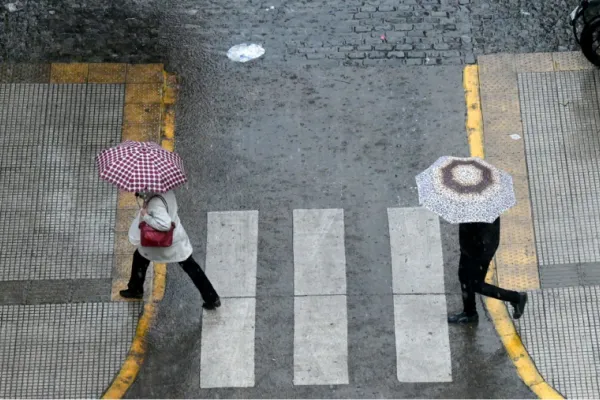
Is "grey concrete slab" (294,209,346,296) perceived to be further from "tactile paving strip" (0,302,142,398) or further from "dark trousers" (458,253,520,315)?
"tactile paving strip" (0,302,142,398)

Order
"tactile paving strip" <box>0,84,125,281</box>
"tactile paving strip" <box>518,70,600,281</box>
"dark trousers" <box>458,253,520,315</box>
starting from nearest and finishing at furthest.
A: "dark trousers" <box>458,253,520,315</box>
"tactile paving strip" <box>518,70,600,281</box>
"tactile paving strip" <box>0,84,125,281</box>

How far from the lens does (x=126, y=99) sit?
36.1 feet

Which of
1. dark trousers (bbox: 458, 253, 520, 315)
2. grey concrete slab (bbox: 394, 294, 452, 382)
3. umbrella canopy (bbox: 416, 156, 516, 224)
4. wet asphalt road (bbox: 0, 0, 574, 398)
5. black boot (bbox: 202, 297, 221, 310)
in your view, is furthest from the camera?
black boot (bbox: 202, 297, 221, 310)

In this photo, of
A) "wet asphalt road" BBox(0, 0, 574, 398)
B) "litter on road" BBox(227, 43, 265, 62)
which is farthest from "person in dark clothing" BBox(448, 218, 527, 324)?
"litter on road" BBox(227, 43, 265, 62)

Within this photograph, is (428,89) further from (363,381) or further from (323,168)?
(363,381)

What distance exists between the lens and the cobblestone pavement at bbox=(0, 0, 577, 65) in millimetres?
11383

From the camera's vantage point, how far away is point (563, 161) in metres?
10.4

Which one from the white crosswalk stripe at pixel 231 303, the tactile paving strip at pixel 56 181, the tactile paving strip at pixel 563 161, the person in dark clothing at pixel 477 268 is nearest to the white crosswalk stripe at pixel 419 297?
the person in dark clothing at pixel 477 268

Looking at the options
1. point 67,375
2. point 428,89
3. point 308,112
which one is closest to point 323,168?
point 308,112

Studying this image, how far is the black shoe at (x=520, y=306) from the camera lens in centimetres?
916

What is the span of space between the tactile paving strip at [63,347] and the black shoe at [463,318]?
2917 mm

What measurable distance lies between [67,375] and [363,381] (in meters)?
2.68

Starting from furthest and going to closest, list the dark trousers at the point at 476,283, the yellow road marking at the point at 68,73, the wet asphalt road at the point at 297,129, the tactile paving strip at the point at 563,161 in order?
1. the yellow road marking at the point at 68,73
2. the tactile paving strip at the point at 563,161
3. the wet asphalt road at the point at 297,129
4. the dark trousers at the point at 476,283

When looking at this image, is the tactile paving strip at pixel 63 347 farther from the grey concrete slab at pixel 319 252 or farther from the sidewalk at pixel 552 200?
the sidewalk at pixel 552 200
